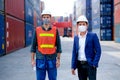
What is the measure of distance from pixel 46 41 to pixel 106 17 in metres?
46.8

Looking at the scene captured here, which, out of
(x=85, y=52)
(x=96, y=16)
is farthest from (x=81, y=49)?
(x=96, y=16)

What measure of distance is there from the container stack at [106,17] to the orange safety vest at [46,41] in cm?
4615

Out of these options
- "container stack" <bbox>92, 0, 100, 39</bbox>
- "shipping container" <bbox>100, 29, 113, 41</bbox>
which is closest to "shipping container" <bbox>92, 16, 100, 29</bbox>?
"container stack" <bbox>92, 0, 100, 39</bbox>

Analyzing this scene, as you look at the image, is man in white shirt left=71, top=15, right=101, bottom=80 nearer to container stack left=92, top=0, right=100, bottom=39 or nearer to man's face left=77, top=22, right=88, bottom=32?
man's face left=77, top=22, right=88, bottom=32

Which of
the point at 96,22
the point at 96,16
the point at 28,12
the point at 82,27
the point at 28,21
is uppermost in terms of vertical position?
the point at 96,16

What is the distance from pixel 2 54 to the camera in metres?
17.5

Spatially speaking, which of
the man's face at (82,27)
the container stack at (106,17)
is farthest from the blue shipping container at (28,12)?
the man's face at (82,27)

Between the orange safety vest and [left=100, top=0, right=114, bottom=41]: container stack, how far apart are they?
1817 inches

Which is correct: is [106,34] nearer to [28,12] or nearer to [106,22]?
[106,22]

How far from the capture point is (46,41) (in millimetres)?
5078

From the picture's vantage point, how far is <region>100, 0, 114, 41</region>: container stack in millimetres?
50469

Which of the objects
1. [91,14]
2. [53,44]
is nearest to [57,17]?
[91,14]

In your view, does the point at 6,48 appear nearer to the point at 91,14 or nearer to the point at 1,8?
the point at 1,8

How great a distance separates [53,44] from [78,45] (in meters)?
0.68
